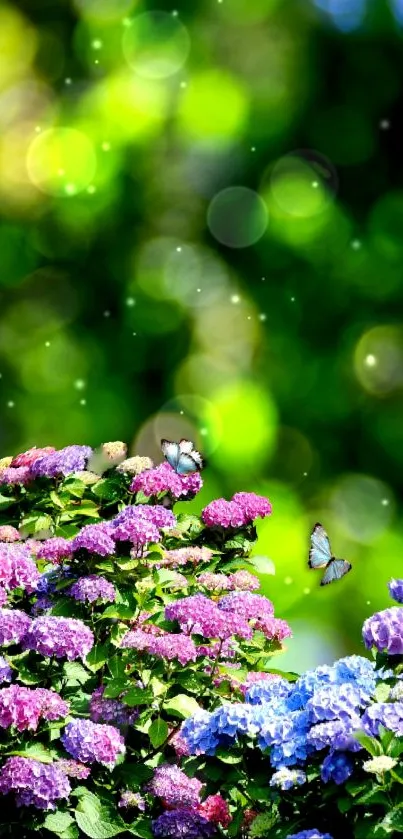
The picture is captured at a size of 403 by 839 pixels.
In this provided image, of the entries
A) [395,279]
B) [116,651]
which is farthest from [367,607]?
[116,651]

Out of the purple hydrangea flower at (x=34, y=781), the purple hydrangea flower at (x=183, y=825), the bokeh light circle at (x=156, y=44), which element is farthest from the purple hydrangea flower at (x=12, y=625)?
the bokeh light circle at (x=156, y=44)

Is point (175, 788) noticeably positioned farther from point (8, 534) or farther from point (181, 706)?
point (8, 534)

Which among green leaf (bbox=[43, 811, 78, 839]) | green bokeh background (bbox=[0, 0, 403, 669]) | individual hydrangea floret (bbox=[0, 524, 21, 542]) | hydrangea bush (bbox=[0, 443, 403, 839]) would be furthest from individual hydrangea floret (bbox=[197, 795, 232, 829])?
green bokeh background (bbox=[0, 0, 403, 669])

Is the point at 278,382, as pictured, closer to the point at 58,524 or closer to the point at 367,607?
the point at 367,607

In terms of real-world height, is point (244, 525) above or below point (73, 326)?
above

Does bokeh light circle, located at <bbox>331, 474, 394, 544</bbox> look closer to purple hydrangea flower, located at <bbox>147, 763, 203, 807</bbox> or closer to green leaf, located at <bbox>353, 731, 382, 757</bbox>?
purple hydrangea flower, located at <bbox>147, 763, 203, 807</bbox>

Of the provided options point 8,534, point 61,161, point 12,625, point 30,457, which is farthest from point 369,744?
point 61,161

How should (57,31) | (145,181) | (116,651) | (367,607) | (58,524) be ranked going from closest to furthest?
(116,651) < (58,524) < (367,607) < (145,181) < (57,31)
